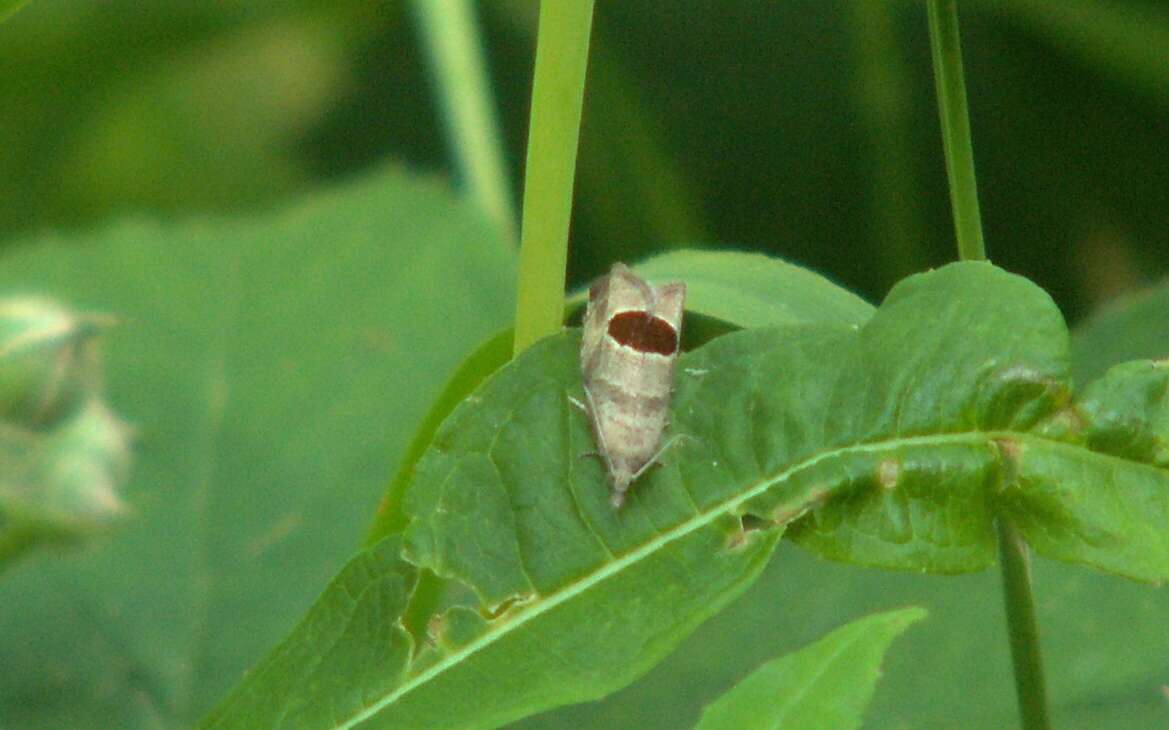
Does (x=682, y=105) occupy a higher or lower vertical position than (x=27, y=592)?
higher

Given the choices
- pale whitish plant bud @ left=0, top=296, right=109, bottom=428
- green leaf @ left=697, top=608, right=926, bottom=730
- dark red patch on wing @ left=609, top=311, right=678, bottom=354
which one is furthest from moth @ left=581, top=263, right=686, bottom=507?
pale whitish plant bud @ left=0, top=296, right=109, bottom=428

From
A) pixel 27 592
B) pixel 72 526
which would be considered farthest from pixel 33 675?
pixel 72 526

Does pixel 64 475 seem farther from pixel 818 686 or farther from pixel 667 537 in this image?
pixel 818 686

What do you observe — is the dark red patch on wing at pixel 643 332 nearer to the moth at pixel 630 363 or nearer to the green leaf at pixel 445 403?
the moth at pixel 630 363

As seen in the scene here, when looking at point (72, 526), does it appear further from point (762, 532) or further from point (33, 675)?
point (762, 532)

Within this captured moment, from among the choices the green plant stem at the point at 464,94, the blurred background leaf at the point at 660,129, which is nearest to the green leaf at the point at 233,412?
the blurred background leaf at the point at 660,129

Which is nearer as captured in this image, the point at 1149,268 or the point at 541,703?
the point at 541,703

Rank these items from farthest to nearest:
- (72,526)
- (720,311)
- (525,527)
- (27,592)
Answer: (27,592) < (72,526) < (720,311) < (525,527)
